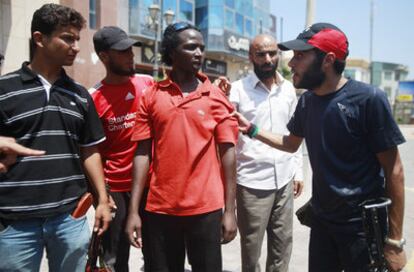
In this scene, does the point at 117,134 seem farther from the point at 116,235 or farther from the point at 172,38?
the point at 172,38

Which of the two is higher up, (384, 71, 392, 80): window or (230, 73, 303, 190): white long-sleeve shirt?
(384, 71, 392, 80): window

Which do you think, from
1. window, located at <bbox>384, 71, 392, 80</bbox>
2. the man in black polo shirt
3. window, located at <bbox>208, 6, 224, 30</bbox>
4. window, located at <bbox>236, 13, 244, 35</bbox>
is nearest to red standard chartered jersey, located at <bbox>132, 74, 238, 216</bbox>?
the man in black polo shirt

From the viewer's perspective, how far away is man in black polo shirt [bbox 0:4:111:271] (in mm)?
1990

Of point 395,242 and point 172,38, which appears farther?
point 172,38

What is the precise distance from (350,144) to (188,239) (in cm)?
105

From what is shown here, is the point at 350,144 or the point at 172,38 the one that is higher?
the point at 172,38

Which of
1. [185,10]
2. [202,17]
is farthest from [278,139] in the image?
[202,17]

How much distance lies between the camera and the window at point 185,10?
21.5m

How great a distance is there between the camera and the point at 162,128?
223 cm

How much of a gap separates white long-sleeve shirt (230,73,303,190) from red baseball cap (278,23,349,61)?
96cm

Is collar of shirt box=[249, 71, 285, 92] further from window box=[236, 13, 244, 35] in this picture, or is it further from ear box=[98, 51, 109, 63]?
window box=[236, 13, 244, 35]

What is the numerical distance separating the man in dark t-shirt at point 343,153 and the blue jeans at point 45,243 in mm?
1381

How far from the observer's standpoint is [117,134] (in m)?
2.77

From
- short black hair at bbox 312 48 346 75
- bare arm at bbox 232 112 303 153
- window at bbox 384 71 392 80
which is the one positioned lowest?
bare arm at bbox 232 112 303 153
